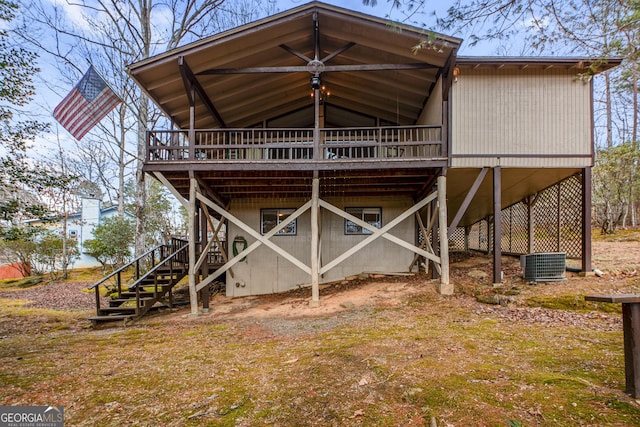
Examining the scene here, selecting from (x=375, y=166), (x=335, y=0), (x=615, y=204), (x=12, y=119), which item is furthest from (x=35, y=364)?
(x=615, y=204)

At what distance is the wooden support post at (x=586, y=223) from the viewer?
26.2 ft

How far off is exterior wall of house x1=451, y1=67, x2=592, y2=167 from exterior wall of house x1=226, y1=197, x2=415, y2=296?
3.45 m

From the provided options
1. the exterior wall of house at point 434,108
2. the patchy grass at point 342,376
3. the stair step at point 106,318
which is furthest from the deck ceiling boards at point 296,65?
the stair step at point 106,318

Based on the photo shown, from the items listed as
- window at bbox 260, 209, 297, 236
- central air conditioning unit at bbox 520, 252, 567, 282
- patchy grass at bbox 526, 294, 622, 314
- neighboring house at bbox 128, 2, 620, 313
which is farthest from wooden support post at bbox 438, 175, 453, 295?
window at bbox 260, 209, 297, 236

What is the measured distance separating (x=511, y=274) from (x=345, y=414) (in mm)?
8303

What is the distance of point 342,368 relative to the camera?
13.1 ft

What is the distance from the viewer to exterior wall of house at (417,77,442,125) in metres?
8.38

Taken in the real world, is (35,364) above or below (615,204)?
below

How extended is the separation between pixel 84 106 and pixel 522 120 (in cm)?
1211

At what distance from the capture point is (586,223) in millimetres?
7996

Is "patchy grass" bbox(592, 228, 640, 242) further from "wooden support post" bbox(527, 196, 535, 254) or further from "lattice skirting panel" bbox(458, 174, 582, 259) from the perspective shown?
"wooden support post" bbox(527, 196, 535, 254)

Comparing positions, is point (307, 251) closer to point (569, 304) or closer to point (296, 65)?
point (296, 65)

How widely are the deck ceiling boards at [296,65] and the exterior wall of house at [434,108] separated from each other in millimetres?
262

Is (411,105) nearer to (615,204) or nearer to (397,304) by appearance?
(397,304)
